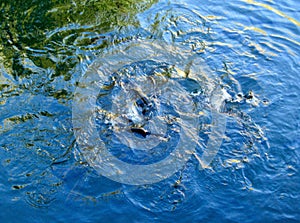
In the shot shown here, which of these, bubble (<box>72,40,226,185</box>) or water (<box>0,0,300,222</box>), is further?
bubble (<box>72,40,226,185</box>)

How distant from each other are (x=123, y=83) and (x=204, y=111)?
1.16 metres

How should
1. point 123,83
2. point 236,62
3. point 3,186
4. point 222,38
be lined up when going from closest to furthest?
point 3,186 → point 123,83 → point 236,62 → point 222,38

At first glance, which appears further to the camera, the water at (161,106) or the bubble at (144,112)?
the bubble at (144,112)

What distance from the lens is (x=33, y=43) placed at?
5.74 meters

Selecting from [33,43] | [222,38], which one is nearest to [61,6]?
[33,43]

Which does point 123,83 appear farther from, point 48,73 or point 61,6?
point 61,6

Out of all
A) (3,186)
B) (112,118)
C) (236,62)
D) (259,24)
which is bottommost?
(3,186)

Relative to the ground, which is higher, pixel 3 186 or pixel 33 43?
pixel 33 43

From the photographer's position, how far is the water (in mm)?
3850

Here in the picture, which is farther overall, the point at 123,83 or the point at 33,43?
the point at 33,43

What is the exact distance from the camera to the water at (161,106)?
3.85 m

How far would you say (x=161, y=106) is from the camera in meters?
4.77

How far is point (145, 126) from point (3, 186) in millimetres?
1702

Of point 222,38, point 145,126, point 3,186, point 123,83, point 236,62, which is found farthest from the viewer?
point 222,38
